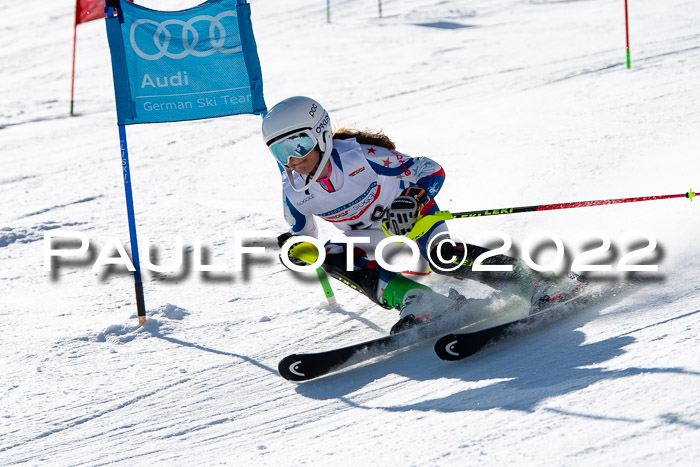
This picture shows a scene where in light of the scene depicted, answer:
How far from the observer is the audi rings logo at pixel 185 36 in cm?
479

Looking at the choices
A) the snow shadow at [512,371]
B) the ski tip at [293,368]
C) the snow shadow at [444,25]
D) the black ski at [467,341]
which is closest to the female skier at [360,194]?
the snow shadow at [512,371]

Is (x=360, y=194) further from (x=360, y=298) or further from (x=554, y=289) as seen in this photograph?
(x=554, y=289)

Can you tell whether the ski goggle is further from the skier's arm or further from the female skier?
the skier's arm

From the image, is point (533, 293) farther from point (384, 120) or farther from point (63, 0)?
point (63, 0)

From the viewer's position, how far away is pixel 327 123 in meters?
4.22

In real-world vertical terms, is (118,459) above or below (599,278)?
below

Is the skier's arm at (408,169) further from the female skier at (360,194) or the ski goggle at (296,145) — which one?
the ski goggle at (296,145)

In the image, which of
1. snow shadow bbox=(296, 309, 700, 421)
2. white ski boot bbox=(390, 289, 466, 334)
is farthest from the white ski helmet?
snow shadow bbox=(296, 309, 700, 421)

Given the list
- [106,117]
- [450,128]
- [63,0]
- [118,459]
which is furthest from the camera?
[63,0]

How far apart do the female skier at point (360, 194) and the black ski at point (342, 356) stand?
0.07 metres

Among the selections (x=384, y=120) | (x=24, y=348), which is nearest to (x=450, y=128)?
(x=384, y=120)

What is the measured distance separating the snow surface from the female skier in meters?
0.37

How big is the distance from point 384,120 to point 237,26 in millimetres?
5909

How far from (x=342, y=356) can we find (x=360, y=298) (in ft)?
4.19
